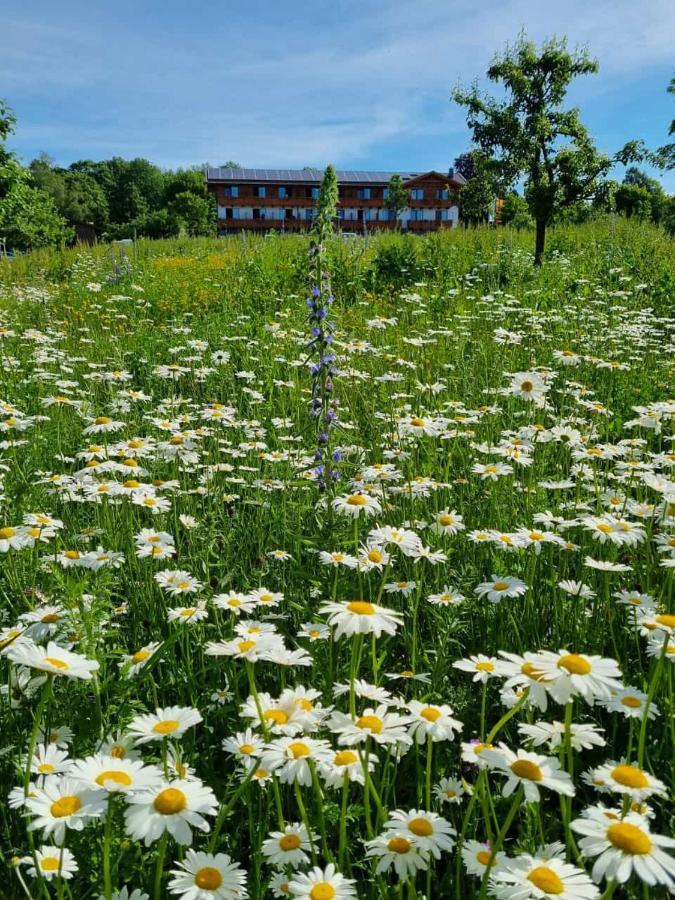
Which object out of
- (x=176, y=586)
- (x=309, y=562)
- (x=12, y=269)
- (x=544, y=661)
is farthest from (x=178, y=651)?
(x=12, y=269)

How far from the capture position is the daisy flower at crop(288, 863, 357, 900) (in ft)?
3.27

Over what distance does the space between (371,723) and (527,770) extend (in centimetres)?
30

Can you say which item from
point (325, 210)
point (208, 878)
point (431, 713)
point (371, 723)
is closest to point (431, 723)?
point (431, 713)

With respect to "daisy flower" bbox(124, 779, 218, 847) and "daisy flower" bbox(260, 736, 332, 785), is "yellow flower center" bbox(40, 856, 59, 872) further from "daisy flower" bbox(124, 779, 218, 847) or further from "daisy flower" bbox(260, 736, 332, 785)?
"daisy flower" bbox(260, 736, 332, 785)

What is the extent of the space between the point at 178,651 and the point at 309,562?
0.67 meters

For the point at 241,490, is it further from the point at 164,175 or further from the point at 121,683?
the point at 164,175

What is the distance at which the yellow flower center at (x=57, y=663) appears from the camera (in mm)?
1059

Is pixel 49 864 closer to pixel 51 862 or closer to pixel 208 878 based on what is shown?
pixel 51 862

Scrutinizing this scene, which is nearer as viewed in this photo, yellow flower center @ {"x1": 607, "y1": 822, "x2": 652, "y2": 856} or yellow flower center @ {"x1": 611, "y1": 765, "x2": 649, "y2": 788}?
yellow flower center @ {"x1": 607, "y1": 822, "x2": 652, "y2": 856}

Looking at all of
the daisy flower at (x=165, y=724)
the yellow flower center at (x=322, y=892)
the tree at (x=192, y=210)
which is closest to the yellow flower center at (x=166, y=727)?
the daisy flower at (x=165, y=724)

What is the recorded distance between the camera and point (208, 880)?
1015mm

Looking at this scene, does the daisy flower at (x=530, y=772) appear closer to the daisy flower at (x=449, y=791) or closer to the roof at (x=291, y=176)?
the daisy flower at (x=449, y=791)

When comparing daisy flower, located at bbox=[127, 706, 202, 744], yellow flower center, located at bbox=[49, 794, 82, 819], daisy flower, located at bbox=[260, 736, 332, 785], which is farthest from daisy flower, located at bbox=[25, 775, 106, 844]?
daisy flower, located at bbox=[260, 736, 332, 785]

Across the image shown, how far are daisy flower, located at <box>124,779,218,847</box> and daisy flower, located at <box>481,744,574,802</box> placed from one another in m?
0.48
